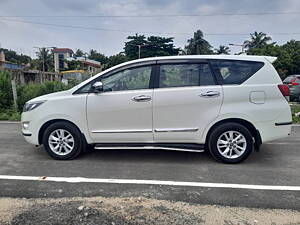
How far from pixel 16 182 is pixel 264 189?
11.1ft

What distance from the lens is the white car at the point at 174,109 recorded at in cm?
383

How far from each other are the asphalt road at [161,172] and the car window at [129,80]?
51.0 inches

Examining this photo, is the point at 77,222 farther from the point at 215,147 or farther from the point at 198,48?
the point at 198,48

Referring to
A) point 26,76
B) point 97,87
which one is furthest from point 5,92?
point 26,76

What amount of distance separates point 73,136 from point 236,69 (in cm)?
302

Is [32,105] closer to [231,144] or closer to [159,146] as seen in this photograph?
[159,146]

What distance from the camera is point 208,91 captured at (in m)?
3.82

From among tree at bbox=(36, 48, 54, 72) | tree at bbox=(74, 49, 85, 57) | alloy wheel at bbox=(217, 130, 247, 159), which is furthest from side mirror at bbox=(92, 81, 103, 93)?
tree at bbox=(74, 49, 85, 57)

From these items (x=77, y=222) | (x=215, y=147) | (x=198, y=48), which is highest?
(x=198, y=48)

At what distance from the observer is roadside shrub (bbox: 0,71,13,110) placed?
8.94 metres

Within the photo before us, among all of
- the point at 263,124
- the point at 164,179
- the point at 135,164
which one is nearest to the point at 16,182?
the point at 135,164

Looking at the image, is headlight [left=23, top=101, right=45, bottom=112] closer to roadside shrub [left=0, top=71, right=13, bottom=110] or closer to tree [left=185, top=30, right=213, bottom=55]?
roadside shrub [left=0, top=71, right=13, bottom=110]

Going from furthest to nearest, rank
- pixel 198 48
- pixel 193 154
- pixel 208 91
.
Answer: pixel 198 48, pixel 193 154, pixel 208 91

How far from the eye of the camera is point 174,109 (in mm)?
3861
